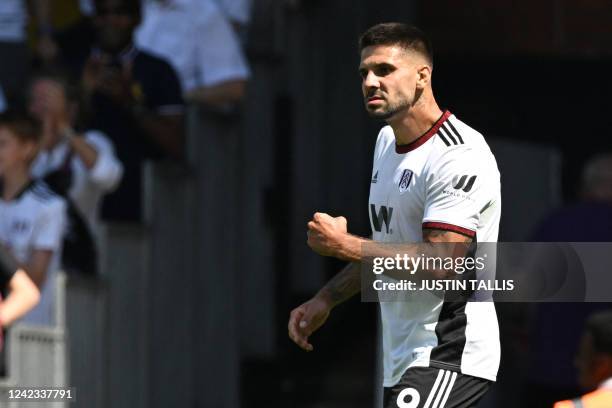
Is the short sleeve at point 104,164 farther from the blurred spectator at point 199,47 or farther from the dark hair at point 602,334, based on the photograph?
the dark hair at point 602,334

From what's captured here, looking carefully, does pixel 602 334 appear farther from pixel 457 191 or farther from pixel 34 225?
pixel 34 225

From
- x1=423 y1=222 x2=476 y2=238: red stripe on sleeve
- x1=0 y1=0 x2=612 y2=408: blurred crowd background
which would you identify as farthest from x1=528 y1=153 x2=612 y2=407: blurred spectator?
x1=423 y1=222 x2=476 y2=238: red stripe on sleeve

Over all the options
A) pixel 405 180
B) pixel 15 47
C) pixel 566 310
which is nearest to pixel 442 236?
pixel 405 180

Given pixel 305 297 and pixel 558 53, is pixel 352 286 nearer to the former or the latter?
pixel 305 297

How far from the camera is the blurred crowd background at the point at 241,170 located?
8859 millimetres

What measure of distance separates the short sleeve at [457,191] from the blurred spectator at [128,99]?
4.01 meters

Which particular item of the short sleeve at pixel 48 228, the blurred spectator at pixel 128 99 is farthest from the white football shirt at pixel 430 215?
the blurred spectator at pixel 128 99

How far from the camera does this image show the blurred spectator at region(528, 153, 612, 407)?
8.59m

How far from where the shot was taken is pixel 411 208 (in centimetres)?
554

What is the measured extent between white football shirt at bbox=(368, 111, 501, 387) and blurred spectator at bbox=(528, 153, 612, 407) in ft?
9.75

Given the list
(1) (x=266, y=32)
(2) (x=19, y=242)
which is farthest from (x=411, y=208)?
(1) (x=266, y=32)

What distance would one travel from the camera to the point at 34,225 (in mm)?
8453

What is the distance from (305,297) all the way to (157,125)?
2445mm

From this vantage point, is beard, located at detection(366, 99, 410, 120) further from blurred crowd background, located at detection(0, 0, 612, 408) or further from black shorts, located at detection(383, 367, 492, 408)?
blurred crowd background, located at detection(0, 0, 612, 408)
